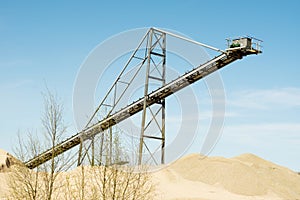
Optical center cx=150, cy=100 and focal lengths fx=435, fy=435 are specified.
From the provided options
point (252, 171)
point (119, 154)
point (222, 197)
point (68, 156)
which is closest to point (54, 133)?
point (68, 156)

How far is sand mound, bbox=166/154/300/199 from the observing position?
102ft

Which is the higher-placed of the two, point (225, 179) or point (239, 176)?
point (239, 176)

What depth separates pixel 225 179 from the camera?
1267 inches

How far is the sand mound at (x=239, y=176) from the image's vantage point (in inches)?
1218

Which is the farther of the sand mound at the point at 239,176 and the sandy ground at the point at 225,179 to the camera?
the sand mound at the point at 239,176

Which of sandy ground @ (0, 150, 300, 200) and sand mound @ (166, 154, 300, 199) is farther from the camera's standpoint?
sand mound @ (166, 154, 300, 199)

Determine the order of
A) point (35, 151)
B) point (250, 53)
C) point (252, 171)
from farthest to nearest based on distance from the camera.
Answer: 1. point (252, 171)
2. point (250, 53)
3. point (35, 151)

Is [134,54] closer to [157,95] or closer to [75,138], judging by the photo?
[157,95]

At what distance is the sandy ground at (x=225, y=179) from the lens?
2402 cm

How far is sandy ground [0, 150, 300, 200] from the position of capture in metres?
24.0

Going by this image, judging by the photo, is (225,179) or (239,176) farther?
(239,176)

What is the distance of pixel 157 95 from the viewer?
2322cm

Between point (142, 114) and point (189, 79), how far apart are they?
3105mm

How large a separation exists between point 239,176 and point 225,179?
3.60 ft
